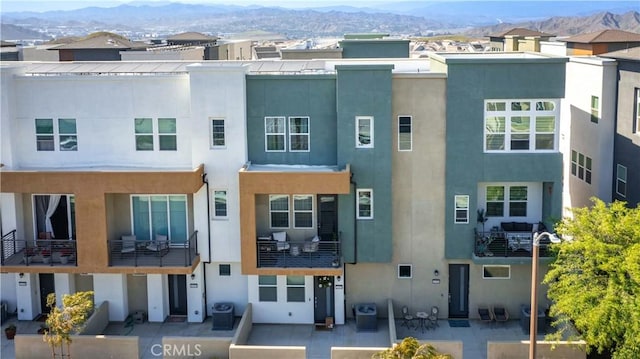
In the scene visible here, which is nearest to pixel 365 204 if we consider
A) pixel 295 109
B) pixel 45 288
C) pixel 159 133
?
pixel 295 109

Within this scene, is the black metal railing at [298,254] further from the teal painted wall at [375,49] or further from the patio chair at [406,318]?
the teal painted wall at [375,49]

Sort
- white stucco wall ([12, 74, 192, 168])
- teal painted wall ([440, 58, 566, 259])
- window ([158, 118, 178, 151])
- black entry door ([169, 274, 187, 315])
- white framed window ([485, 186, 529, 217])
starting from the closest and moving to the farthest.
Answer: teal painted wall ([440, 58, 566, 259]) → white stucco wall ([12, 74, 192, 168]) → window ([158, 118, 178, 151]) → white framed window ([485, 186, 529, 217]) → black entry door ([169, 274, 187, 315])

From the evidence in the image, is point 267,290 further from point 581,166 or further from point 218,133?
point 581,166

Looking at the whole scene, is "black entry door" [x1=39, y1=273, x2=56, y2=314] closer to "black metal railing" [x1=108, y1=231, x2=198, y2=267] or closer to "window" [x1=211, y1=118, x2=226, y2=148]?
"black metal railing" [x1=108, y1=231, x2=198, y2=267]

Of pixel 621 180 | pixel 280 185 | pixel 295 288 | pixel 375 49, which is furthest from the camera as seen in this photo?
pixel 375 49

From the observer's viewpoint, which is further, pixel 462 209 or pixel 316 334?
pixel 462 209

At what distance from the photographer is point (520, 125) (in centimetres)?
2428

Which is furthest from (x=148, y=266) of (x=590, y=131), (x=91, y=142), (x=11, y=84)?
(x=590, y=131)

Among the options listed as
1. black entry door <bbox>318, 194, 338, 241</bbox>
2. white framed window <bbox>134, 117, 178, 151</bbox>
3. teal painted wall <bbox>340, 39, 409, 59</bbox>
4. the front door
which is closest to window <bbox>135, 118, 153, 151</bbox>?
white framed window <bbox>134, 117, 178, 151</bbox>

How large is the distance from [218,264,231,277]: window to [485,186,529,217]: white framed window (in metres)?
9.73

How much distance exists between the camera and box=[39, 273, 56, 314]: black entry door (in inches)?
1031

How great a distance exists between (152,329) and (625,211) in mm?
16423

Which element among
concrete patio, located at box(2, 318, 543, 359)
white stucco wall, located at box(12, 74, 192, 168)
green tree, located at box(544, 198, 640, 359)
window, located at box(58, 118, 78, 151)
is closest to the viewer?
green tree, located at box(544, 198, 640, 359)

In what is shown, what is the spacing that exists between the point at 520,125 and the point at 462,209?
356 centimetres
